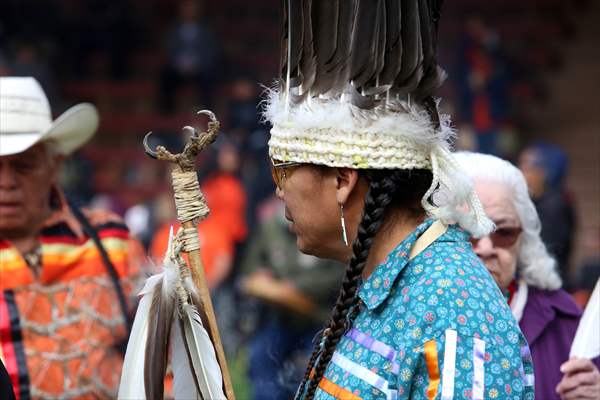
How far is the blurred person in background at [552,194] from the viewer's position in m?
6.85

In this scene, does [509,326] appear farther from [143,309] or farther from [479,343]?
[143,309]

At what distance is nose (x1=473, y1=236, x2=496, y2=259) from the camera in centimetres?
361

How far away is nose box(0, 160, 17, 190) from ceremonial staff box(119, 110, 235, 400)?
1.66 metres

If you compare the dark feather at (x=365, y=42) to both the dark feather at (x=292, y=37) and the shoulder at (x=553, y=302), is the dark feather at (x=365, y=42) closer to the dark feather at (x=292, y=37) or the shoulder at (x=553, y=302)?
the dark feather at (x=292, y=37)

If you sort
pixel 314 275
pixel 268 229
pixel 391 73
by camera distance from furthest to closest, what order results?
pixel 268 229, pixel 314 275, pixel 391 73

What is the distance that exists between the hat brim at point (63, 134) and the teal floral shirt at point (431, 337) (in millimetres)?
2090

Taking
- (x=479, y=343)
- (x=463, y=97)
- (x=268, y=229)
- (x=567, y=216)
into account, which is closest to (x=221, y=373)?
(x=479, y=343)

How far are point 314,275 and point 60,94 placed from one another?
8685 millimetres

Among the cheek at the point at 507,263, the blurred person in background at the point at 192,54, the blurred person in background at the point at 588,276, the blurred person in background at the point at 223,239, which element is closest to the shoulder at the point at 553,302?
the cheek at the point at 507,263

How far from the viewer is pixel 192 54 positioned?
13547 mm

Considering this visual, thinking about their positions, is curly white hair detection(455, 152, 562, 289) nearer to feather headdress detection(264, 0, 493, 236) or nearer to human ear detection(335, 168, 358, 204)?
feather headdress detection(264, 0, 493, 236)

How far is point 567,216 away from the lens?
7.21 meters

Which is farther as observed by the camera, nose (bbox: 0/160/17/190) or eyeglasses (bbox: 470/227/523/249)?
nose (bbox: 0/160/17/190)

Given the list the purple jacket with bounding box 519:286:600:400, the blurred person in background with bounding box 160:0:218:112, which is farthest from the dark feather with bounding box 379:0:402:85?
the blurred person in background with bounding box 160:0:218:112
